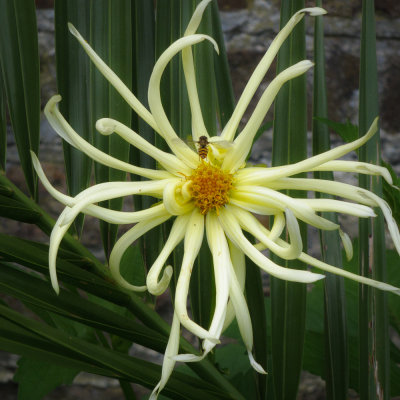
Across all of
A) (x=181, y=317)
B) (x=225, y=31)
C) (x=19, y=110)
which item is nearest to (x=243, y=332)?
(x=181, y=317)

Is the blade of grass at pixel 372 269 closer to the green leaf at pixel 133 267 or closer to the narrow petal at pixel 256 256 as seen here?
the narrow petal at pixel 256 256

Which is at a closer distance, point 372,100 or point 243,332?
point 243,332

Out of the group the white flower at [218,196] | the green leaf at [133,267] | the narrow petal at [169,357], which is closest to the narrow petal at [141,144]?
the white flower at [218,196]

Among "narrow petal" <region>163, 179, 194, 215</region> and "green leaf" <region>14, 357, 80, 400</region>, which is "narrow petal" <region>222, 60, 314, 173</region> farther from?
"green leaf" <region>14, 357, 80, 400</region>

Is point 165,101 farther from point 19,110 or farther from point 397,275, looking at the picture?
point 397,275

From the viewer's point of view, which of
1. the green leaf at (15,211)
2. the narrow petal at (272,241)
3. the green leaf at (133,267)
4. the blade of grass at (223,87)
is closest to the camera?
the narrow petal at (272,241)

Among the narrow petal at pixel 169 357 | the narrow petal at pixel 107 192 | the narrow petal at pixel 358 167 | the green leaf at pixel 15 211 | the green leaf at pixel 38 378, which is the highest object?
the narrow petal at pixel 358 167

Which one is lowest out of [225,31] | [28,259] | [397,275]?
[397,275]
